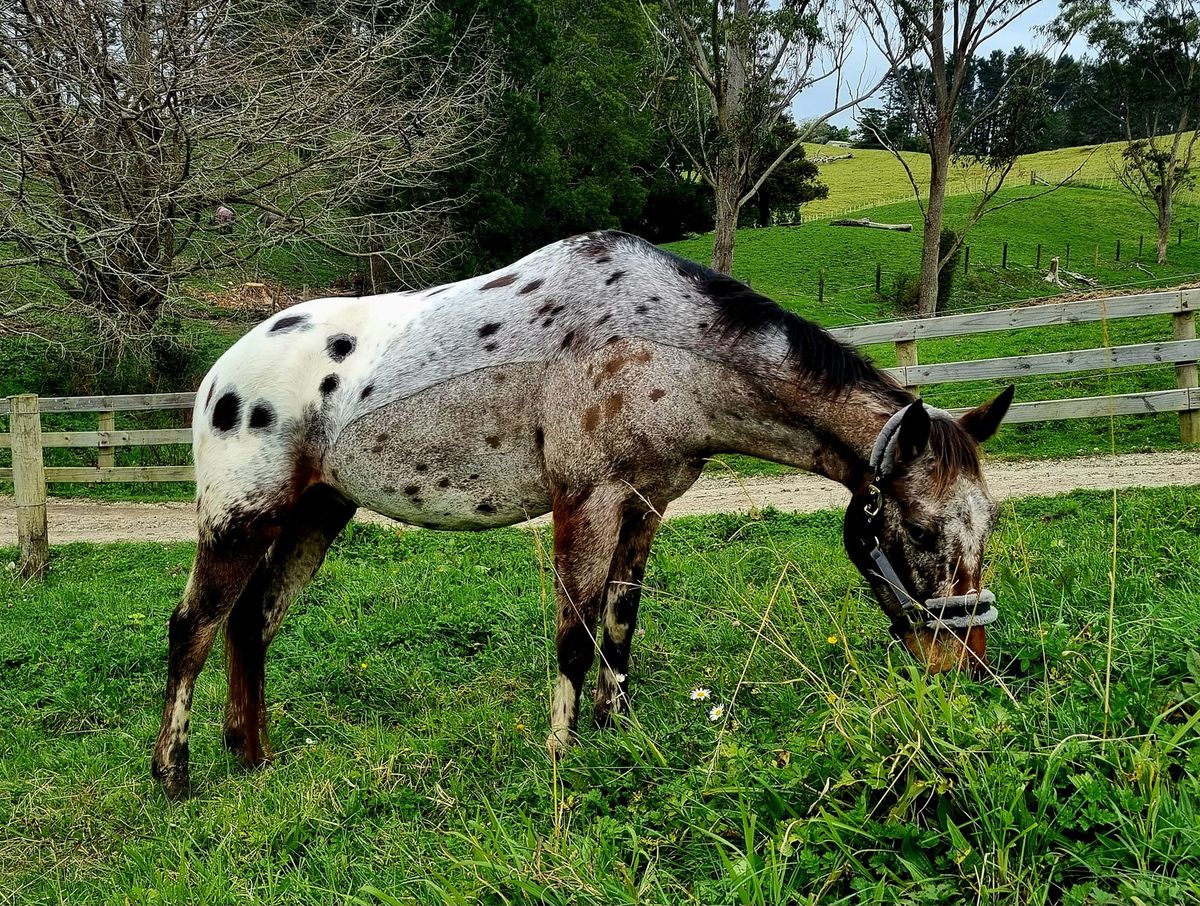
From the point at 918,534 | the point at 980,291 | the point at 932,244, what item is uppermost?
the point at 932,244

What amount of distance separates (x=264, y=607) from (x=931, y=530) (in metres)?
3.05

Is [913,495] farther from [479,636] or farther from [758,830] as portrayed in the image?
[479,636]

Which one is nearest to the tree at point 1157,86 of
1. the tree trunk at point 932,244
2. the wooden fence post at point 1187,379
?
the tree trunk at point 932,244

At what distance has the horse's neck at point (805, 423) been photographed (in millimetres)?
3363

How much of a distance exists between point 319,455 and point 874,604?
8.65ft

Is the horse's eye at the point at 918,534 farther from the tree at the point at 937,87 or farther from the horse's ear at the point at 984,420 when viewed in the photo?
the tree at the point at 937,87

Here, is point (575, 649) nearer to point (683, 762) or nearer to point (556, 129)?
point (683, 762)

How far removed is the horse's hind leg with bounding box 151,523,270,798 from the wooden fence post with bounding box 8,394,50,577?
6.02 metres

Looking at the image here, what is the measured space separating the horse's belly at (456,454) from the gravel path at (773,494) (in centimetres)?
337

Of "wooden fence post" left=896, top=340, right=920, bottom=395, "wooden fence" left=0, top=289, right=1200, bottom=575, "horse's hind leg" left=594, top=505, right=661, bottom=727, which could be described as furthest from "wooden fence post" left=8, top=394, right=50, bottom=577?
"wooden fence post" left=896, top=340, right=920, bottom=395

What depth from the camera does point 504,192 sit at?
74.2 feet

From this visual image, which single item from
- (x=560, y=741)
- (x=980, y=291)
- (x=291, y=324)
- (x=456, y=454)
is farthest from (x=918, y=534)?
(x=980, y=291)

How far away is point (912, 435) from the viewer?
10.0 ft

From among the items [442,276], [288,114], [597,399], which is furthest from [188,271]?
[597,399]
